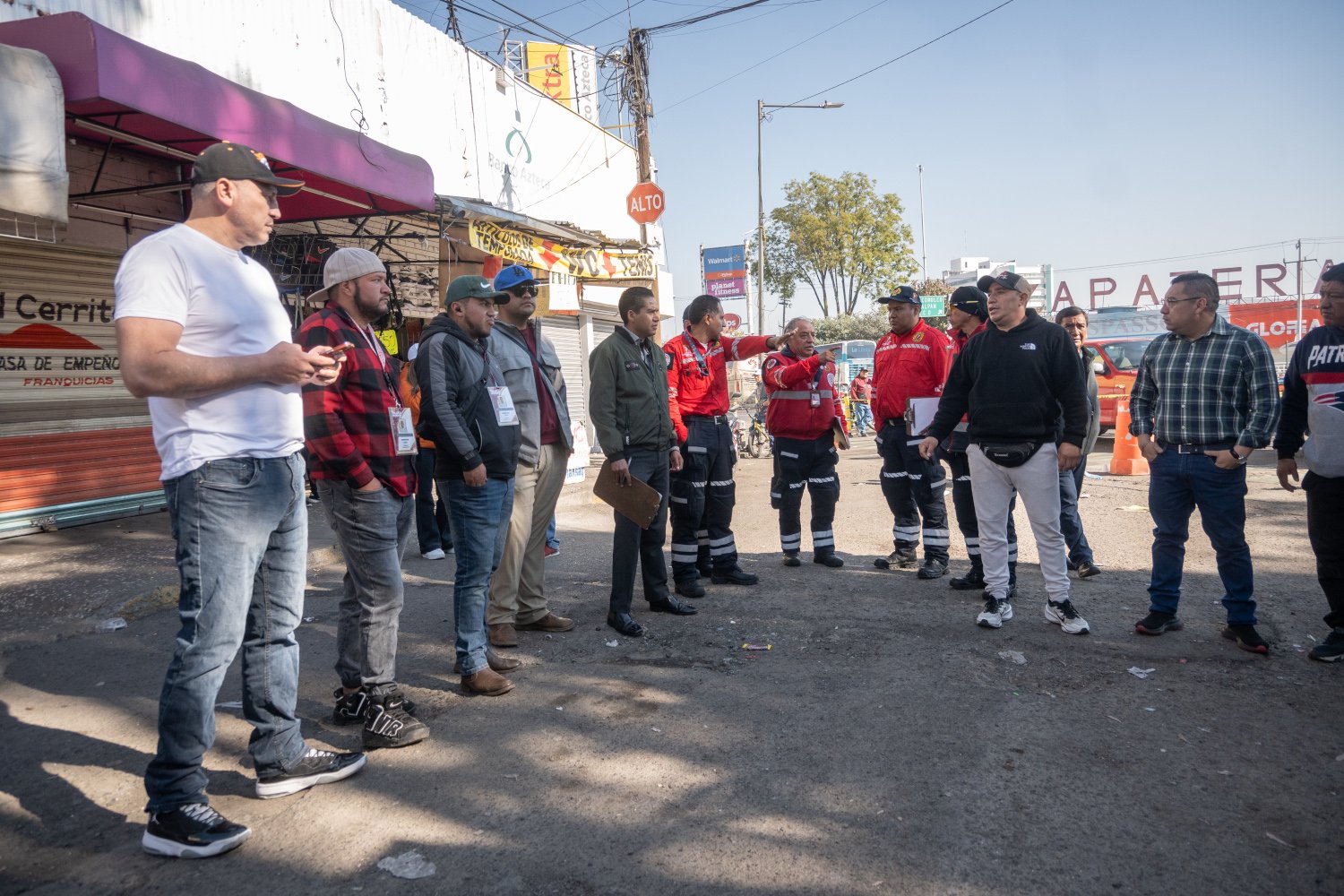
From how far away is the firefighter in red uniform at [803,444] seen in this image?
7.12 m

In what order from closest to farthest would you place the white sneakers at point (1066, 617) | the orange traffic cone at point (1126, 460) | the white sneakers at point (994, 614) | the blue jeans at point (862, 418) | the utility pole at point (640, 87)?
the white sneakers at point (1066, 617), the white sneakers at point (994, 614), the orange traffic cone at point (1126, 460), the utility pole at point (640, 87), the blue jeans at point (862, 418)

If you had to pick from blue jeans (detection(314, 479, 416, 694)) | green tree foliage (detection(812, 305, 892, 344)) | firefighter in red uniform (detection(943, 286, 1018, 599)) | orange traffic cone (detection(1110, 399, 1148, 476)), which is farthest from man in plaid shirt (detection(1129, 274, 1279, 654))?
green tree foliage (detection(812, 305, 892, 344))

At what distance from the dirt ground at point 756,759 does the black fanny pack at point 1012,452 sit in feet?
3.33

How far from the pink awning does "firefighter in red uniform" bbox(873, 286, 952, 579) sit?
5396 mm

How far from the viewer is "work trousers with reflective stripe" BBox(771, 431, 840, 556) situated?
724cm

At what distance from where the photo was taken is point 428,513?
7.67 meters

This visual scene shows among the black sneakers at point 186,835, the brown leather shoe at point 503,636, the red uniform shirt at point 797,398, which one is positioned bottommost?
the brown leather shoe at point 503,636

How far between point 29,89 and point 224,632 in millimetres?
4748

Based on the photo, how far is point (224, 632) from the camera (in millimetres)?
2824

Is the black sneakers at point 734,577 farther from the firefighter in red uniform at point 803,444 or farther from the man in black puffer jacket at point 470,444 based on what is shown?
the man in black puffer jacket at point 470,444

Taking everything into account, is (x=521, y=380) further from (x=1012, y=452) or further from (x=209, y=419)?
(x=1012, y=452)

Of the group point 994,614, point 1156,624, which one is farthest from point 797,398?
point 1156,624

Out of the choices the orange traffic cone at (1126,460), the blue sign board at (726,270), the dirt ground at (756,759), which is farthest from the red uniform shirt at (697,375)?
the blue sign board at (726,270)

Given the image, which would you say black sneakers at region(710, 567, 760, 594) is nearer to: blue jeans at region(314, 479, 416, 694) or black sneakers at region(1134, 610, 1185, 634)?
black sneakers at region(1134, 610, 1185, 634)
